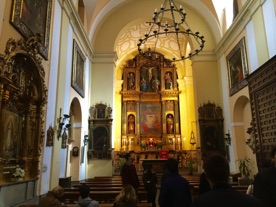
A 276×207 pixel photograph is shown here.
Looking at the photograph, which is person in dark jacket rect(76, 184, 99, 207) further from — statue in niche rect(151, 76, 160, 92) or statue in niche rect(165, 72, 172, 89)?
statue in niche rect(165, 72, 172, 89)

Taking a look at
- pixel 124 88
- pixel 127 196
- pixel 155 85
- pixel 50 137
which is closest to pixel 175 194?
pixel 127 196

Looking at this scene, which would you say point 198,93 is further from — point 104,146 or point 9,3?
point 9,3

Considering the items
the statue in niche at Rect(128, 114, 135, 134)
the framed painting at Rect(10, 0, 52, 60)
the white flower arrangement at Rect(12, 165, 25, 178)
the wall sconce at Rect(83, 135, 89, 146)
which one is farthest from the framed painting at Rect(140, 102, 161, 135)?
the white flower arrangement at Rect(12, 165, 25, 178)

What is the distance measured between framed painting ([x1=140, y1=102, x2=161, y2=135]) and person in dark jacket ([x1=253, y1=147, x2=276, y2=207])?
16479 mm

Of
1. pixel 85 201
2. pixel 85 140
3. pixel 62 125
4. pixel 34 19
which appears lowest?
pixel 85 201

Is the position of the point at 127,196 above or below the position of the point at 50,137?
below

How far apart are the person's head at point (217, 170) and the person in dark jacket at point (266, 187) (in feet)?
3.52

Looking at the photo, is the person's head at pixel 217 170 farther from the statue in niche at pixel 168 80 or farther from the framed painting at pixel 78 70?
the statue in niche at pixel 168 80

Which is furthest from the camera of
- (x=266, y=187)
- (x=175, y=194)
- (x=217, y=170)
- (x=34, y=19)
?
(x=34, y=19)

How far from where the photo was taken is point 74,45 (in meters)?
10.8

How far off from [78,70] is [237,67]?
7278 millimetres

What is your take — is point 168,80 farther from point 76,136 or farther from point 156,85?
point 76,136

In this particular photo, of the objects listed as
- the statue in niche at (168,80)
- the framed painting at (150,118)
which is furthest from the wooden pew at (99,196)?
the statue in niche at (168,80)

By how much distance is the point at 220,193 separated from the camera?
4.67 feet
